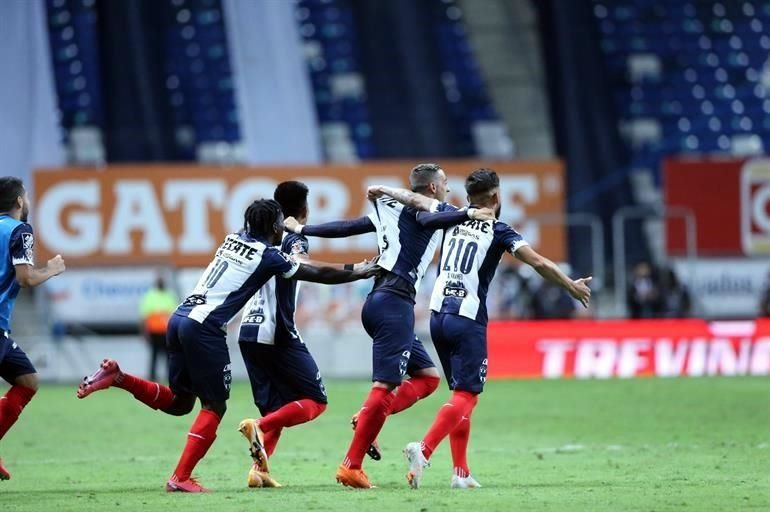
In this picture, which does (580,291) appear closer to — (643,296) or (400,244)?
(400,244)

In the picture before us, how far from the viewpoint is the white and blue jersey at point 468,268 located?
10898 mm

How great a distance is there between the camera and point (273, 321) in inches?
432

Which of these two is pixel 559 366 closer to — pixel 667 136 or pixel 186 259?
pixel 186 259

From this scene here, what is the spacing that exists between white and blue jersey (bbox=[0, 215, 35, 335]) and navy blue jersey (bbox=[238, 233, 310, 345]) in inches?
62.6

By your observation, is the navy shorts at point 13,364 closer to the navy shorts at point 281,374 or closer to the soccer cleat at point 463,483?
the navy shorts at point 281,374

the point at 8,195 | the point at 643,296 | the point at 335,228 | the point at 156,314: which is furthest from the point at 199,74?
the point at 8,195

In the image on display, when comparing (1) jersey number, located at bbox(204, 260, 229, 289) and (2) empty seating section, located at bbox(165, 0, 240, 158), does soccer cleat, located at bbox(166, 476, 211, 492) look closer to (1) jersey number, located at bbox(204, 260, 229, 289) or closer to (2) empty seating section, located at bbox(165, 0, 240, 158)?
(1) jersey number, located at bbox(204, 260, 229, 289)

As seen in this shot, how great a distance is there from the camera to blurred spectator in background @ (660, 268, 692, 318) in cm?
2731

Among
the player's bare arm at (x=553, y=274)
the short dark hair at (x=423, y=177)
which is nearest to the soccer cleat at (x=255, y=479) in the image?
the short dark hair at (x=423, y=177)

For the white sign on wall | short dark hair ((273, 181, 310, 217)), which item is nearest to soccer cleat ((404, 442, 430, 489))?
short dark hair ((273, 181, 310, 217))

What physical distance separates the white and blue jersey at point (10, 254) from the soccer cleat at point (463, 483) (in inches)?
130

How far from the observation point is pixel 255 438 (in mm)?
10414

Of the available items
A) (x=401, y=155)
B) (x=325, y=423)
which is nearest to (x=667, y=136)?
(x=401, y=155)

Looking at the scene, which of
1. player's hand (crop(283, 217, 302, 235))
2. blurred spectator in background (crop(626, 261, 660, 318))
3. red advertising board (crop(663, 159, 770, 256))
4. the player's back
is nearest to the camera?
the player's back
